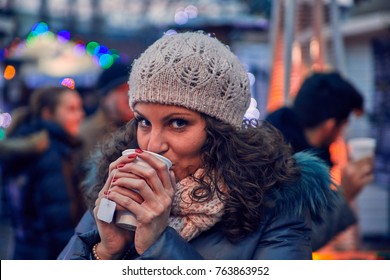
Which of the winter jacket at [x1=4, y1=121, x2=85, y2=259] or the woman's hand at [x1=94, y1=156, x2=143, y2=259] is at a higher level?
the woman's hand at [x1=94, y1=156, x2=143, y2=259]

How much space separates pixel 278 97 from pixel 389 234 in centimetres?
264

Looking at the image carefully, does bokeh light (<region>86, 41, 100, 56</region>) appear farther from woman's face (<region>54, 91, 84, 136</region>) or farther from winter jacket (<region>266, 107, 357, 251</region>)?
winter jacket (<region>266, 107, 357, 251</region>)

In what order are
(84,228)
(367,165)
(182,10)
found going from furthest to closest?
1. (182,10)
2. (367,165)
3. (84,228)

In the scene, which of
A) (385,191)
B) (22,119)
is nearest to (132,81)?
(22,119)

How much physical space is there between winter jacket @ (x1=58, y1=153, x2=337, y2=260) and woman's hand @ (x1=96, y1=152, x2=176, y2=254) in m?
0.08

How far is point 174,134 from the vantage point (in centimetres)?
169

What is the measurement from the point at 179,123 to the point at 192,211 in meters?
0.22

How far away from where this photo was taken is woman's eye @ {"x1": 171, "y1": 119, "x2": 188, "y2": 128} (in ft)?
5.58

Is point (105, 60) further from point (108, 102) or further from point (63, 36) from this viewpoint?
point (108, 102)

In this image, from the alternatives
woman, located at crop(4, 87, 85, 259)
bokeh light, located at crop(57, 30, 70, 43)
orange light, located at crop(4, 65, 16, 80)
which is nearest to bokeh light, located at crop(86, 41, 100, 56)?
bokeh light, located at crop(57, 30, 70, 43)

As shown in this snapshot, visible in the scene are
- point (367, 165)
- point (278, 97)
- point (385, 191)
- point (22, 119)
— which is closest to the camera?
point (367, 165)

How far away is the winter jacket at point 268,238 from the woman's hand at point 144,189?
78 millimetres
